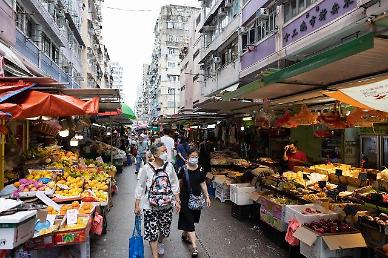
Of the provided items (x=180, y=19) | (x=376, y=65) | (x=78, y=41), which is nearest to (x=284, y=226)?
(x=376, y=65)

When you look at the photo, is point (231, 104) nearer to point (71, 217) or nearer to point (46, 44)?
point (71, 217)

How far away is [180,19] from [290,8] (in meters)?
57.3

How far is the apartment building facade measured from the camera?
11070 millimetres

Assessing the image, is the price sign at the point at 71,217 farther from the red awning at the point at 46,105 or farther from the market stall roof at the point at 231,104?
the market stall roof at the point at 231,104

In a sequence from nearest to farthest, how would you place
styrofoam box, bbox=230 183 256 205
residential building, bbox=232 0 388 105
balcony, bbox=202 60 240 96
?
residential building, bbox=232 0 388 105
styrofoam box, bbox=230 183 256 205
balcony, bbox=202 60 240 96

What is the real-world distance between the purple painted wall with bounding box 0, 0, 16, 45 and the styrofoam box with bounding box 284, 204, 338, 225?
9720mm

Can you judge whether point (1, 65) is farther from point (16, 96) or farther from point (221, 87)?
point (221, 87)

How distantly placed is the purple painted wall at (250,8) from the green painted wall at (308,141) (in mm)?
6808

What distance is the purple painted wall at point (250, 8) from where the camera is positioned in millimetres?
18266

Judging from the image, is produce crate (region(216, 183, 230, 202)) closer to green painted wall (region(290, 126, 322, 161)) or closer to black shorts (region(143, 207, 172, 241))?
black shorts (region(143, 207, 172, 241))

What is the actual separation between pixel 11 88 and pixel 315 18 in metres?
11.1

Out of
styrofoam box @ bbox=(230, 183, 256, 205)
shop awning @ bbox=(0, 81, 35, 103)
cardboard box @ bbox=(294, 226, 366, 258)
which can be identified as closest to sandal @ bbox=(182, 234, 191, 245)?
styrofoam box @ bbox=(230, 183, 256, 205)

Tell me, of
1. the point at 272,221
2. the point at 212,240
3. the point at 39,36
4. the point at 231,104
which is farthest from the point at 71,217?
the point at 39,36

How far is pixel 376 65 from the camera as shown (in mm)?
5203
